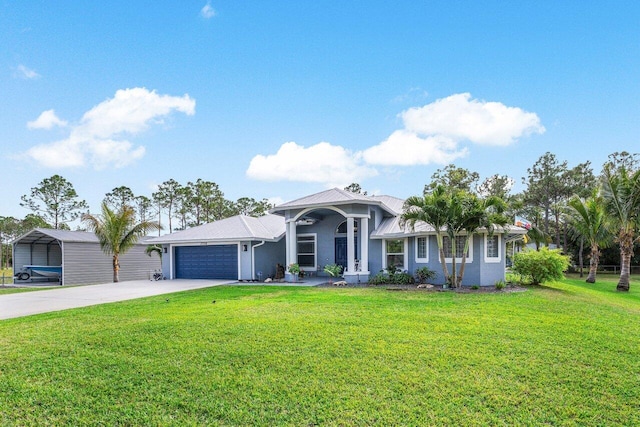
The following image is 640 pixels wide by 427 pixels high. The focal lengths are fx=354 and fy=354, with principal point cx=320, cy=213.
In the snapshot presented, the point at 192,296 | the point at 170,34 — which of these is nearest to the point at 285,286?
the point at 192,296

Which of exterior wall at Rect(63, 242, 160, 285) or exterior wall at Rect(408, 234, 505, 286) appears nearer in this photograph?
exterior wall at Rect(408, 234, 505, 286)

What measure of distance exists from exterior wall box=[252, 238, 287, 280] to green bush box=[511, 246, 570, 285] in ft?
38.2

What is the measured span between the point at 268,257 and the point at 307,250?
2123 mm

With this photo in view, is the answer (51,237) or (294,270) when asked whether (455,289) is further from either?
(51,237)

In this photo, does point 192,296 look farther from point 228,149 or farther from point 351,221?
point 228,149

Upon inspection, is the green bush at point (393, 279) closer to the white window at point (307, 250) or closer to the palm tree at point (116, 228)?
the white window at point (307, 250)

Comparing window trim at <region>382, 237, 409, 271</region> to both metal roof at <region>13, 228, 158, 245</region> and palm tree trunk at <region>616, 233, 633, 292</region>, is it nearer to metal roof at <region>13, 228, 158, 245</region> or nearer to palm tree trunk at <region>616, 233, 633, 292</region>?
palm tree trunk at <region>616, 233, 633, 292</region>

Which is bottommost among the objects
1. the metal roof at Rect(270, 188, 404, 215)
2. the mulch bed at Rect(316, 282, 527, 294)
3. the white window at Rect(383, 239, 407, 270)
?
the mulch bed at Rect(316, 282, 527, 294)

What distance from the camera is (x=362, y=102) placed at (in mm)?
16797

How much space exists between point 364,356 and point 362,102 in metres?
13.7

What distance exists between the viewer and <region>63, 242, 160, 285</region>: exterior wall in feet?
66.8

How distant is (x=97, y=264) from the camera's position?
2191 cm

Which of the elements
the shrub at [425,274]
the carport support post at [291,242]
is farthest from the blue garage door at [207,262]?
the shrub at [425,274]

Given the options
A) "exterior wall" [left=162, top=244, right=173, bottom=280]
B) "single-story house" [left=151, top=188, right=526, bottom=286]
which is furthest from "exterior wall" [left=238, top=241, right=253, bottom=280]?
"exterior wall" [left=162, top=244, right=173, bottom=280]
